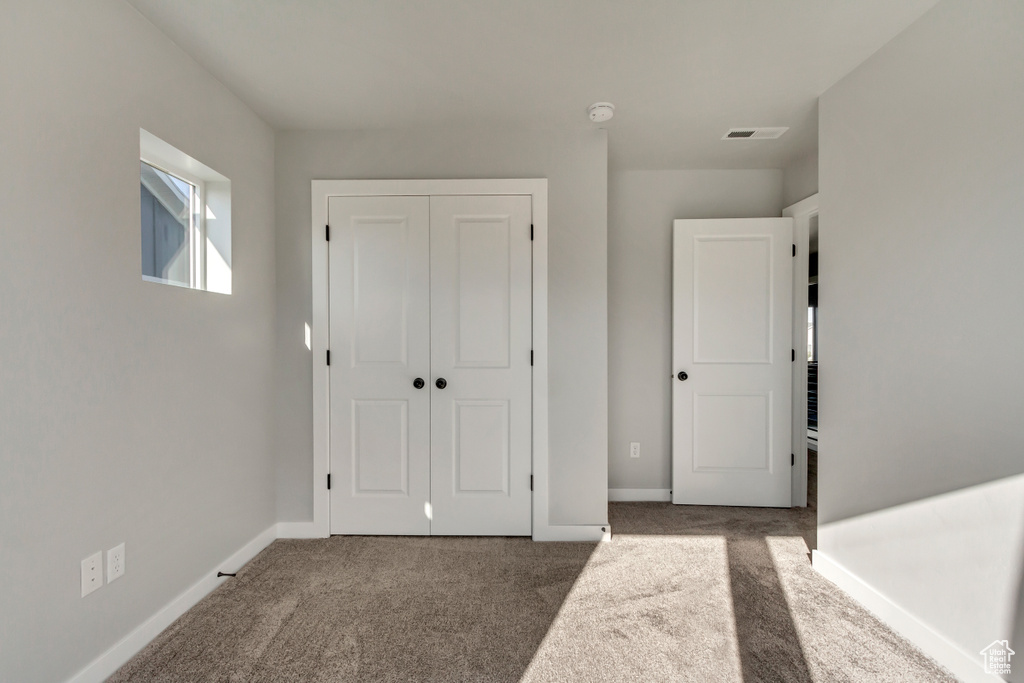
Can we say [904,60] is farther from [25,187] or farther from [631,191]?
[25,187]

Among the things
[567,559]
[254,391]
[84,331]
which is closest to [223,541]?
[254,391]

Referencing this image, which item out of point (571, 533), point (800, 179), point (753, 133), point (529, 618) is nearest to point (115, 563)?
point (529, 618)

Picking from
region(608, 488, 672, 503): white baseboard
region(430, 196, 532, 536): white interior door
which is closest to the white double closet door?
region(430, 196, 532, 536): white interior door

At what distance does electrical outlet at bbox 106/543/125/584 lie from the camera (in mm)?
1737

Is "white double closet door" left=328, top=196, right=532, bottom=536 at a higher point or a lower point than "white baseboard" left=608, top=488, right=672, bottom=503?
higher

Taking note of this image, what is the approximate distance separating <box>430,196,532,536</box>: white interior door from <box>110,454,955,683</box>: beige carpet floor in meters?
0.24

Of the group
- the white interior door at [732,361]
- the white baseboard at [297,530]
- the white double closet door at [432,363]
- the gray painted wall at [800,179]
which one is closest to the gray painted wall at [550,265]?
the white baseboard at [297,530]

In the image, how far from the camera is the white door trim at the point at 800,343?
3373mm

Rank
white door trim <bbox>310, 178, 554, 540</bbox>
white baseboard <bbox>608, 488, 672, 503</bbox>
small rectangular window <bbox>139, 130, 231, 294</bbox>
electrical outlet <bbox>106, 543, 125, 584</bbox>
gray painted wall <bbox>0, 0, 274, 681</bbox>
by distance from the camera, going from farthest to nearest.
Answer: white baseboard <bbox>608, 488, 672, 503</bbox> < white door trim <bbox>310, 178, 554, 540</bbox> < small rectangular window <bbox>139, 130, 231, 294</bbox> < electrical outlet <bbox>106, 543, 125, 584</bbox> < gray painted wall <bbox>0, 0, 274, 681</bbox>

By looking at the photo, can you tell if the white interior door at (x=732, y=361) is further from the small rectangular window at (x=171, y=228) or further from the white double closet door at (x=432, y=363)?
the small rectangular window at (x=171, y=228)

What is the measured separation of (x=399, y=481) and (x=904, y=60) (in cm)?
307

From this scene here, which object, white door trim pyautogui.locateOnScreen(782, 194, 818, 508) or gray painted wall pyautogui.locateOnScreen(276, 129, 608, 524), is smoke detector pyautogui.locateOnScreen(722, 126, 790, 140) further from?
gray painted wall pyautogui.locateOnScreen(276, 129, 608, 524)

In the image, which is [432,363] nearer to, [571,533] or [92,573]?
[571,533]

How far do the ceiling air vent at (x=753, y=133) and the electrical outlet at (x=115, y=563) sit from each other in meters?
3.51
